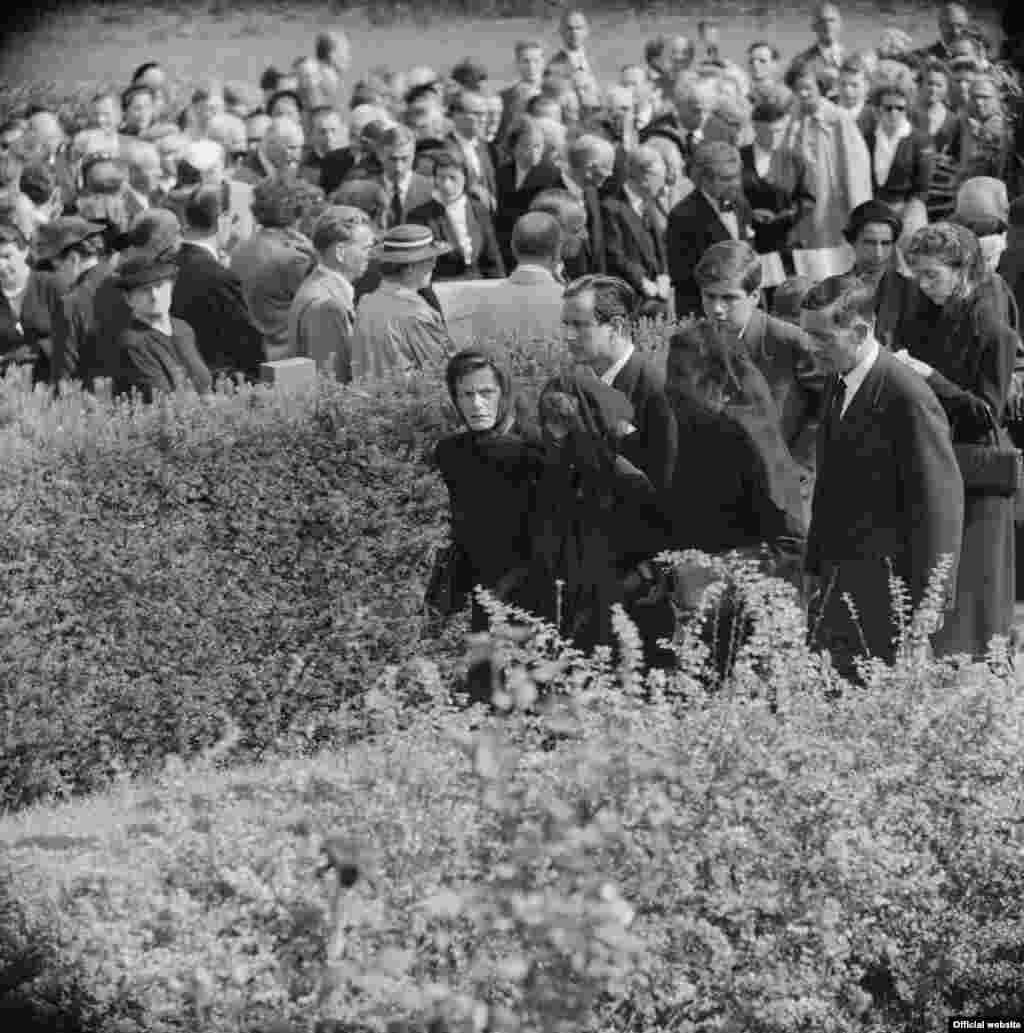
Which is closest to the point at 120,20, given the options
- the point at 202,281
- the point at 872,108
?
the point at 872,108

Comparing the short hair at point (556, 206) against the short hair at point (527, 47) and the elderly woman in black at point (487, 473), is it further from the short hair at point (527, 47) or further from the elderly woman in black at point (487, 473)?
the short hair at point (527, 47)

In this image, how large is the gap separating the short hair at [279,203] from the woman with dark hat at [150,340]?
2.19 metres

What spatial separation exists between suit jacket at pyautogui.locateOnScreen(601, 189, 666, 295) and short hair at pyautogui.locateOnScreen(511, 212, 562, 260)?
3850mm

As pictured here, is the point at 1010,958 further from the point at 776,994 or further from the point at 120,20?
the point at 120,20

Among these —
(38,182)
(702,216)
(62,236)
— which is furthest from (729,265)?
(38,182)

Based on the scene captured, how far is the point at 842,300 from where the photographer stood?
8.66 m

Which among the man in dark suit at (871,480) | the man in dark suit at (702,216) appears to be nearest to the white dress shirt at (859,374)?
the man in dark suit at (871,480)

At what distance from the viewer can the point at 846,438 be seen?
8734 mm

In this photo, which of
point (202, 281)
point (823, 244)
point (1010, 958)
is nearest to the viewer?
point (1010, 958)

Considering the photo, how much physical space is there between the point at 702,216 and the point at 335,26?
1162 cm

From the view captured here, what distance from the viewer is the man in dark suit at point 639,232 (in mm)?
15367

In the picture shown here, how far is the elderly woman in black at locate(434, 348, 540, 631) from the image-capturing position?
879 centimetres

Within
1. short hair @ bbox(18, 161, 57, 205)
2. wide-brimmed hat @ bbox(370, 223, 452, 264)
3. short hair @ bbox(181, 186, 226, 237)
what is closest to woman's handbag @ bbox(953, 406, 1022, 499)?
wide-brimmed hat @ bbox(370, 223, 452, 264)

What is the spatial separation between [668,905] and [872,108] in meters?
11.8
